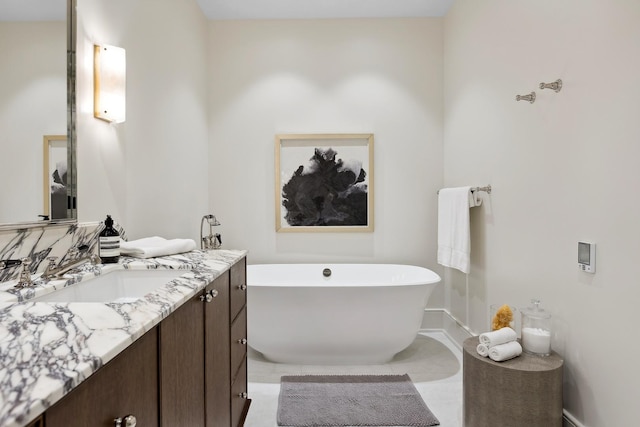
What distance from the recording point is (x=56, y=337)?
2.28 ft

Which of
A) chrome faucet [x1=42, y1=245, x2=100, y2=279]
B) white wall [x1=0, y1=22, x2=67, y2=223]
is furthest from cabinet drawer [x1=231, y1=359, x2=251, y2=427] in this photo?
white wall [x1=0, y1=22, x2=67, y2=223]

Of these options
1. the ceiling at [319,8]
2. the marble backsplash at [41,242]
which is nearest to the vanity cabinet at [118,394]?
the marble backsplash at [41,242]

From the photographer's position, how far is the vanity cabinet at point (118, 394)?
57 cm

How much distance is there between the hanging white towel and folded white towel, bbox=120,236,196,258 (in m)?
1.76

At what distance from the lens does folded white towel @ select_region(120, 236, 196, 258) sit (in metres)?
1.67

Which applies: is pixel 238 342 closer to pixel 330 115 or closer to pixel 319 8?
pixel 330 115

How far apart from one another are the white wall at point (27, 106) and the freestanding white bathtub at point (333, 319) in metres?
1.33

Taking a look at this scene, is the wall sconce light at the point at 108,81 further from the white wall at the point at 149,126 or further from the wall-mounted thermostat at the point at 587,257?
the wall-mounted thermostat at the point at 587,257

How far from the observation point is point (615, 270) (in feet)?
4.63

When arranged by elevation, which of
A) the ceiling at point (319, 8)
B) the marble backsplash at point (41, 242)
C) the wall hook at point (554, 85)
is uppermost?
the ceiling at point (319, 8)

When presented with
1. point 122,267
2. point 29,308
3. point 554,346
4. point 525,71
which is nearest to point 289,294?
point 122,267

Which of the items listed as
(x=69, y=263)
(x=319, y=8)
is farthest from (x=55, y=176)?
(x=319, y=8)

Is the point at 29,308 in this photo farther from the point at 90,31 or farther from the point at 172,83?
the point at 172,83

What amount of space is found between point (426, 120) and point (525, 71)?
1259 millimetres
